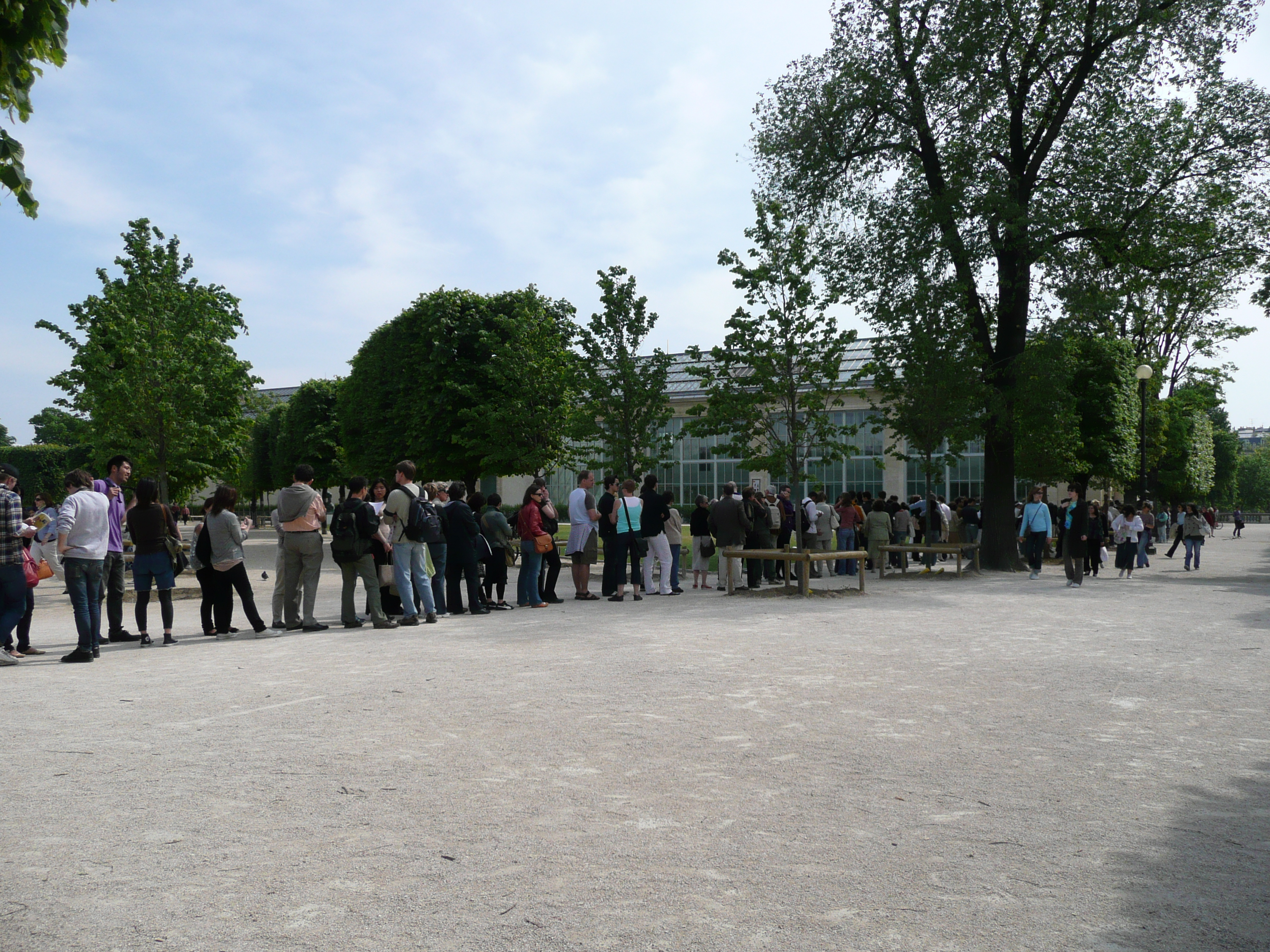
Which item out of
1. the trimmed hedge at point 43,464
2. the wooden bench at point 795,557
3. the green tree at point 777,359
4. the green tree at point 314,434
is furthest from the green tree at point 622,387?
the trimmed hedge at point 43,464

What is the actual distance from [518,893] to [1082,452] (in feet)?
122

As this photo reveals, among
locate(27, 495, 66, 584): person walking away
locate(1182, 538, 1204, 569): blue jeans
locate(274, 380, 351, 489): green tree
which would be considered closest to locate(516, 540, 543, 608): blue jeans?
locate(27, 495, 66, 584): person walking away

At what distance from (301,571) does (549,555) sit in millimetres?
3981

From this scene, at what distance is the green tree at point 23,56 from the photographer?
11.0ft

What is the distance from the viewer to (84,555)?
31.1 ft

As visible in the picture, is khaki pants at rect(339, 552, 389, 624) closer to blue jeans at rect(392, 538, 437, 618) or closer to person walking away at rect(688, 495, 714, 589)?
blue jeans at rect(392, 538, 437, 618)

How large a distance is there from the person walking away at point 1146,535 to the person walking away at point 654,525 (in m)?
13.7

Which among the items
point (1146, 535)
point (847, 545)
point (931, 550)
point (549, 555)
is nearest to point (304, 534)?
point (549, 555)

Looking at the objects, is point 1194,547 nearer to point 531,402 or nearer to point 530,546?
point 531,402

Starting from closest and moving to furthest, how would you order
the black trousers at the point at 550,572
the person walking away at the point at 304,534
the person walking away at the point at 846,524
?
1. the person walking away at the point at 304,534
2. the black trousers at the point at 550,572
3. the person walking away at the point at 846,524

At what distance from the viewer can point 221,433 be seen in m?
24.0

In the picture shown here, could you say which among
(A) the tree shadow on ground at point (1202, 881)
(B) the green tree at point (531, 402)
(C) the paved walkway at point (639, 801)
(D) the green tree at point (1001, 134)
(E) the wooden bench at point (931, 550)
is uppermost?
(D) the green tree at point (1001, 134)

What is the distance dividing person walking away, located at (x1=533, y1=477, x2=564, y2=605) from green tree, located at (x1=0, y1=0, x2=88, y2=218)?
416 inches

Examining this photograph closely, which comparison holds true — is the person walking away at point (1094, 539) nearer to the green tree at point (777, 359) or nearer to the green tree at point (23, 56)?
the green tree at point (777, 359)
